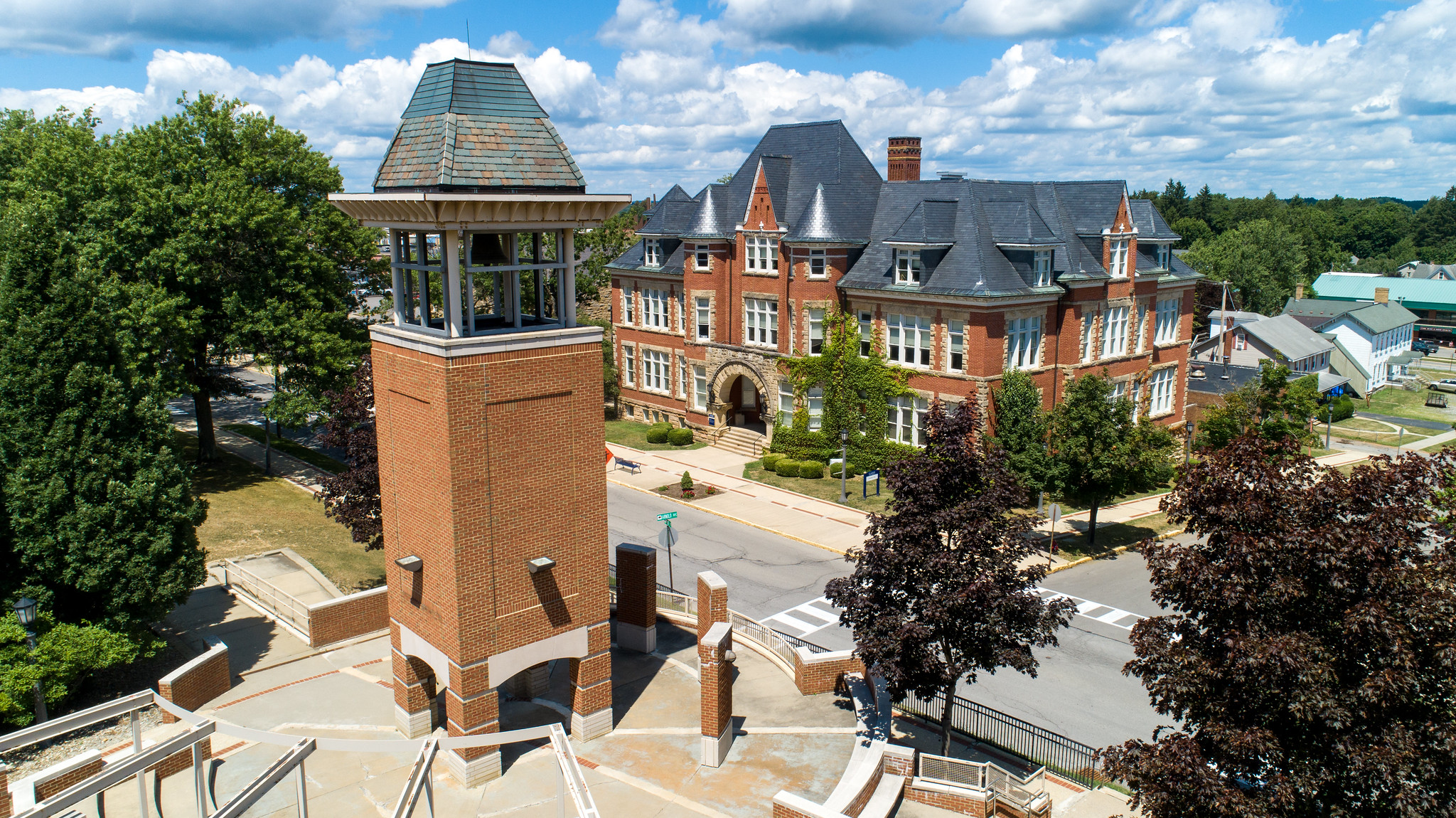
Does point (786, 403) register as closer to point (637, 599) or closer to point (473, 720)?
point (637, 599)

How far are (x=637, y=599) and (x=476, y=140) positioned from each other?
931cm

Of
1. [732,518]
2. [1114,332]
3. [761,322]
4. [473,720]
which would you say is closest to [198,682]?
[473,720]

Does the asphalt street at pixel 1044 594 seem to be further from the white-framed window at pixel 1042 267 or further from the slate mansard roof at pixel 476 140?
the slate mansard roof at pixel 476 140

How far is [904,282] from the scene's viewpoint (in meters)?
39.6

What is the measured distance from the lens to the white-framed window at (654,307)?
5100 cm

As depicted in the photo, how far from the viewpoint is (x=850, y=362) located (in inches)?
1617

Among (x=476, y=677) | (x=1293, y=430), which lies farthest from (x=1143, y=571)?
(x=476, y=677)

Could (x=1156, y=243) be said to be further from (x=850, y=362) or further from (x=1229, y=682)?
(x=1229, y=682)

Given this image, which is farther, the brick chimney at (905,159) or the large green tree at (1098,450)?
the brick chimney at (905,159)

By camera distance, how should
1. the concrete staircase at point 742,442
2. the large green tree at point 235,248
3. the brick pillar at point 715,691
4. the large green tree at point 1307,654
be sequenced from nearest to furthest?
the large green tree at point 1307,654 < the brick pillar at point 715,691 < the large green tree at point 235,248 < the concrete staircase at point 742,442

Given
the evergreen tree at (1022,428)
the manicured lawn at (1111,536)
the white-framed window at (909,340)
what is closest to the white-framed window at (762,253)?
the white-framed window at (909,340)

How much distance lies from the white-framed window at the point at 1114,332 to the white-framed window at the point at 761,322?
45.5ft

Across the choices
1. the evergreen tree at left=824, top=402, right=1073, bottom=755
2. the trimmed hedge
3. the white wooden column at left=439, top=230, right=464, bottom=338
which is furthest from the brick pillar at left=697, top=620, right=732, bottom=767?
the trimmed hedge

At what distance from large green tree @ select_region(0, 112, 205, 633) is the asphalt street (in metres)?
14.0
